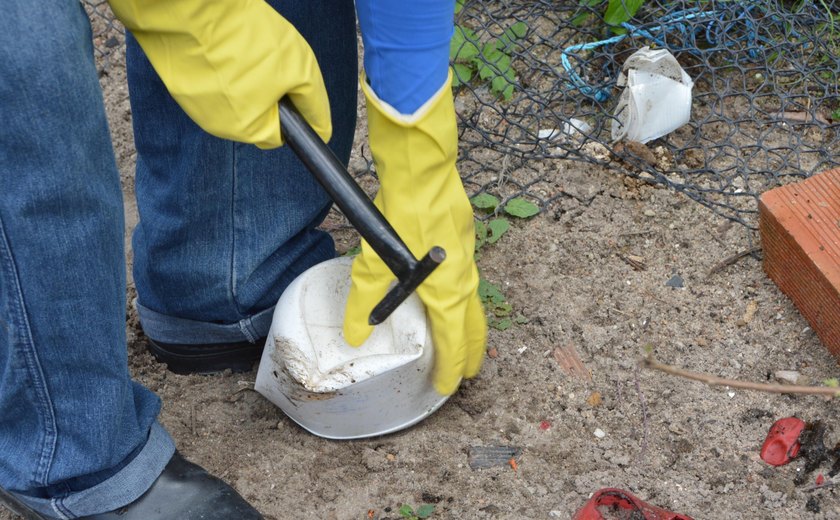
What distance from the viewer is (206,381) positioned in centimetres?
184

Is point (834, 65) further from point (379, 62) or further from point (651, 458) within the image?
point (379, 62)

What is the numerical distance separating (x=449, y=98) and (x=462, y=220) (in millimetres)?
220

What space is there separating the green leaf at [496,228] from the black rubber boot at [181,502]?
0.78 metres

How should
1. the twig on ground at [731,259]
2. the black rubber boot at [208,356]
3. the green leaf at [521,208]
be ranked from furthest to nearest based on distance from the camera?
the green leaf at [521,208] → the twig on ground at [731,259] → the black rubber boot at [208,356]

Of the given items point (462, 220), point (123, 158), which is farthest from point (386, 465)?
point (123, 158)

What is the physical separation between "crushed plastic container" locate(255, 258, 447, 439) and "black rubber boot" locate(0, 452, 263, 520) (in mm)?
203

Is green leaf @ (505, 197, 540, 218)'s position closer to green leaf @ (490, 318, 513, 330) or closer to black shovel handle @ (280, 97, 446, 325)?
green leaf @ (490, 318, 513, 330)

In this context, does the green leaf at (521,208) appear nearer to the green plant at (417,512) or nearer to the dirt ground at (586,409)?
the dirt ground at (586,409)

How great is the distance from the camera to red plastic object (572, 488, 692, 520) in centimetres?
145

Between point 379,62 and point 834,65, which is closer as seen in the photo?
point 379,62

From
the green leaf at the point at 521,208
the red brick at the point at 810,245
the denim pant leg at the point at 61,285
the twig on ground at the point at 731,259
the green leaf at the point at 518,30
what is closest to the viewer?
the denim pant leg at the point at 61,285

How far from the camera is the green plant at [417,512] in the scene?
5.11ft

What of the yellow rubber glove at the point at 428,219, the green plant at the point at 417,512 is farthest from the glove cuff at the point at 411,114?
the green plant at the point at 417,512

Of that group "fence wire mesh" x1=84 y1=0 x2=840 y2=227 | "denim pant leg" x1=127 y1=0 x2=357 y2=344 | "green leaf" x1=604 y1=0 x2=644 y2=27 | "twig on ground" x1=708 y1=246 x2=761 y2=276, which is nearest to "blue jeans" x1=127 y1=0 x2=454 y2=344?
"denim pant leg" x1=127 y1=0 x2=357 y2=344
